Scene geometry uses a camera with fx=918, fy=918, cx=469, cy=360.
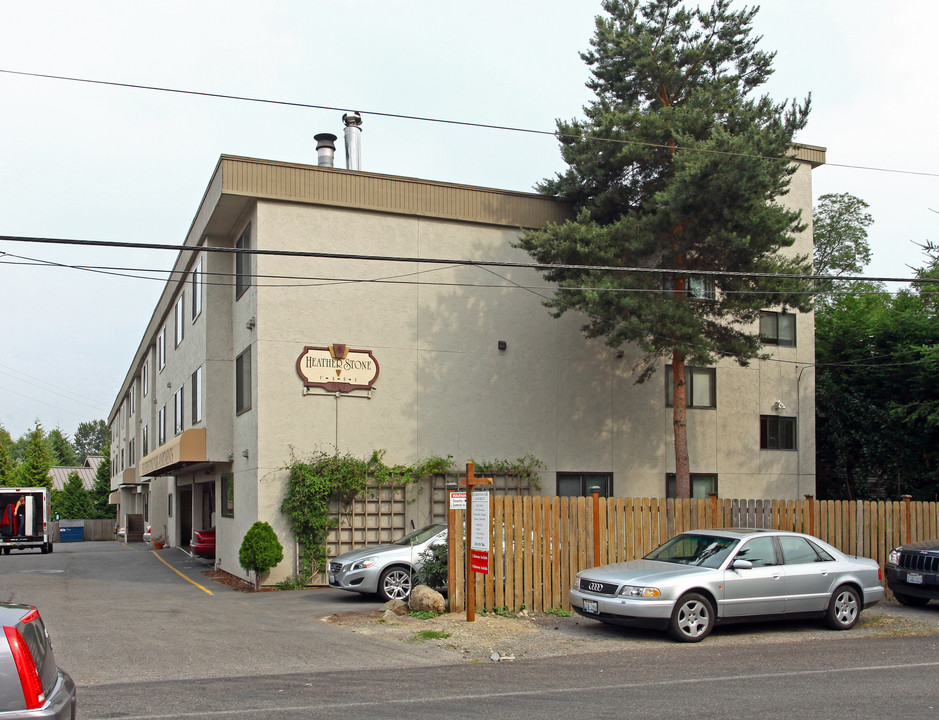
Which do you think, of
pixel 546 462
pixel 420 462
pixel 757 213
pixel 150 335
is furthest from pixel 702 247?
pixel 150 335

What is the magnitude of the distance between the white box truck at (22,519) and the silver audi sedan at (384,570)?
22.9 metres

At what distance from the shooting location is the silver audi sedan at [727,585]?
11.9 meters

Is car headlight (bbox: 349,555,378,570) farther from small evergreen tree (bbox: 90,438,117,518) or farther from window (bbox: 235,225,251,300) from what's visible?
small evergreen tree (bbox: 90,438,117,518)

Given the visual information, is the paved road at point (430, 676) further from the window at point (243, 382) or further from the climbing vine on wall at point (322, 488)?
the window at point (243, 382)

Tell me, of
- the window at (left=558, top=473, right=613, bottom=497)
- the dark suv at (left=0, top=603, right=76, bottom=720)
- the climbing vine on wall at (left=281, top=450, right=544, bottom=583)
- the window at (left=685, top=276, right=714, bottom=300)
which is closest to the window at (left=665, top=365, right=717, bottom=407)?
the window at (left=685, top=276, right=714, bottom=300)

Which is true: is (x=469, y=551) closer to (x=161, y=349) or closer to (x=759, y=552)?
(x=759, y=552)

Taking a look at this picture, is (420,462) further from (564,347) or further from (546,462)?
(564,347)

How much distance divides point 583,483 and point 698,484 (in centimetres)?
354

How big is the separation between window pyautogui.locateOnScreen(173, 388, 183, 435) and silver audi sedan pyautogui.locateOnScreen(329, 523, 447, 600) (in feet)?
44.9

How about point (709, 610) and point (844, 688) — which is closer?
point (844, 688)

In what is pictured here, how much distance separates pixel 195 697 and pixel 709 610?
6.68 m

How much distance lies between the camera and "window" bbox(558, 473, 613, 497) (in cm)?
2328

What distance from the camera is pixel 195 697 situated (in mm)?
8664

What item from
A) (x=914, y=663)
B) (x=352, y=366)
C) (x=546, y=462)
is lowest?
(x=914, y=663)
